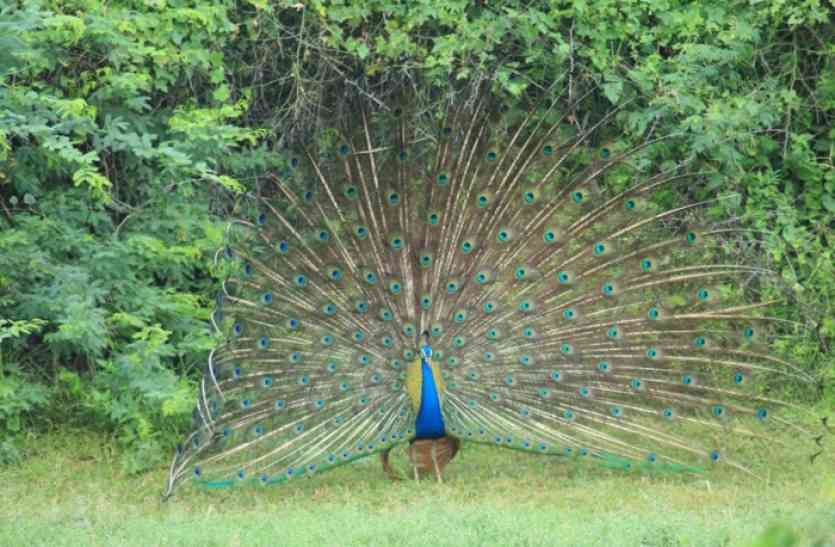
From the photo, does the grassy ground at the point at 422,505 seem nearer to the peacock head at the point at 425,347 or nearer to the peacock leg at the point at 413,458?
the peacock leg at the point at 413,458

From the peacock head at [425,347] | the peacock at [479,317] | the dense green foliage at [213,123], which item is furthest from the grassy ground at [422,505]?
the peacock head at [425,347]

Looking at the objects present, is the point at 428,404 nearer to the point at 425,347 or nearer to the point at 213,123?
the point at 425,347

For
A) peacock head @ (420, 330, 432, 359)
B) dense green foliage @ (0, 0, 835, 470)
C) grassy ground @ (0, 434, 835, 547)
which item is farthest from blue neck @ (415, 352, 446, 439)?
dense green foliage @ (0, 0, 835, 470)

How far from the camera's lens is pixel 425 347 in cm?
723

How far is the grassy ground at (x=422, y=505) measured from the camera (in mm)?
5637

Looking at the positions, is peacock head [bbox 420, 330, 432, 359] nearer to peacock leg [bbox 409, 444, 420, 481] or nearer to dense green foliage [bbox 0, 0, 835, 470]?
peacock leg [bbox 409, 444, 420, 481]

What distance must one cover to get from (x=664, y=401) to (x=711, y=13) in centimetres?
292

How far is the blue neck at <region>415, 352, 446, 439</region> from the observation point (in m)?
7.20

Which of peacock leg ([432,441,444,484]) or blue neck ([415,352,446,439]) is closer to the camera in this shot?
blue neck ([415,352,446,439])

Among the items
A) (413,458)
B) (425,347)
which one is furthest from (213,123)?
(413,458)

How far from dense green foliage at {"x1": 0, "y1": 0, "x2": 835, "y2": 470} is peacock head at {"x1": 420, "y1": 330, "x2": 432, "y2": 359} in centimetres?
126

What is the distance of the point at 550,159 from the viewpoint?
24.7ft

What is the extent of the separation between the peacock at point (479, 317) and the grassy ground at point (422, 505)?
208mm

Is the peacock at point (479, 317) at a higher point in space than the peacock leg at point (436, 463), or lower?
higher
